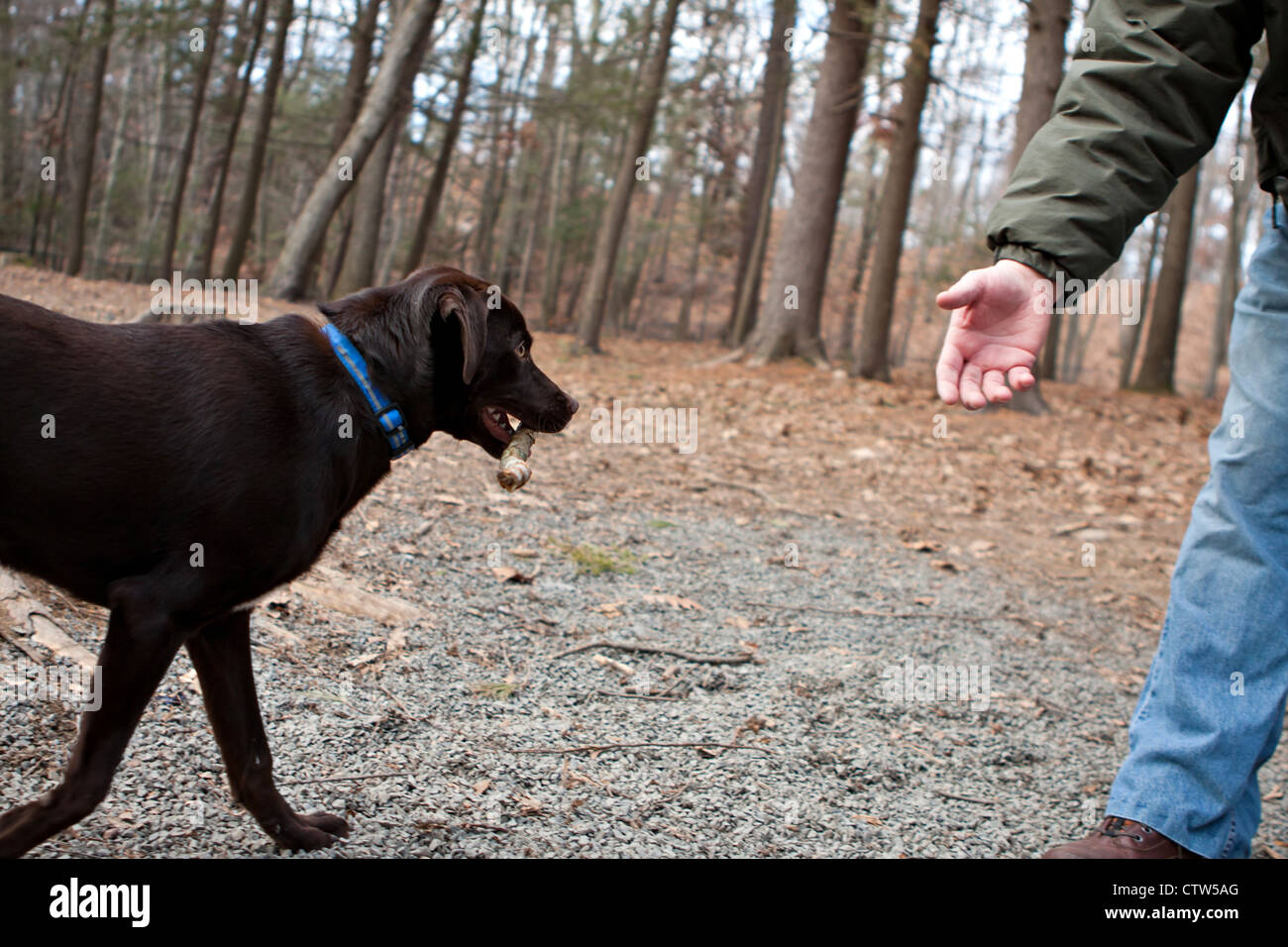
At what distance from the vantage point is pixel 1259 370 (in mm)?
2701

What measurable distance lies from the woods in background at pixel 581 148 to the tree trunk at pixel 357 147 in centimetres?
5

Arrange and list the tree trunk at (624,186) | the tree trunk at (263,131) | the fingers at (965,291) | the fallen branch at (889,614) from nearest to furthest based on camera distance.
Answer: the fingers at (965,291) < the fallen branch at (889,614) < the tree trunk at (624,186) < the tree trunk at (263,131)

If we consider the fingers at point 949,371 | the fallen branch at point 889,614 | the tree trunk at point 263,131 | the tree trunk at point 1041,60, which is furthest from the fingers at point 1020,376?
the tree trunk at point 263,131

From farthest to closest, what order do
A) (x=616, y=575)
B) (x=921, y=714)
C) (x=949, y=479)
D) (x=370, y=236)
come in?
(x=370, y=236) < (x=949, y=479) < (x=616, y=575) < (x=921, y=714)

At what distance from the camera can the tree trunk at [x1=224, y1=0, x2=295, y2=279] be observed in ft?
55.2

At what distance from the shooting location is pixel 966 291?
2389mm

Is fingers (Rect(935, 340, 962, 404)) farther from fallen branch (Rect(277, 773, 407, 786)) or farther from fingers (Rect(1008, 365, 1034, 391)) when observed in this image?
fallen branch (Rect(277, 773, 407, 786))

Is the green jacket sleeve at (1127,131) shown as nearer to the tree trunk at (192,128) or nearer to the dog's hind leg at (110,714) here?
the dog's hind leg at (110,714)

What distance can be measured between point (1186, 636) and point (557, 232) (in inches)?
1245

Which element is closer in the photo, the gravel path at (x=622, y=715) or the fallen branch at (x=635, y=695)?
the gravel path at (x=622, y=715)

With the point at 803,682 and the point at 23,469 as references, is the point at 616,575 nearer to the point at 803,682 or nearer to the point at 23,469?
the point at 803,682

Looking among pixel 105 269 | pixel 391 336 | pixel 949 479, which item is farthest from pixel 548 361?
pixel 105 269

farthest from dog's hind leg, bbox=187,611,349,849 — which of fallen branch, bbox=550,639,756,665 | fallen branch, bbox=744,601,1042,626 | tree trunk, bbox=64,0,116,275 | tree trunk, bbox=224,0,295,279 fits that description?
tree trunk, bbox=64,0,116,275

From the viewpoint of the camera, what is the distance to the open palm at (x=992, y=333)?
2438 mm
